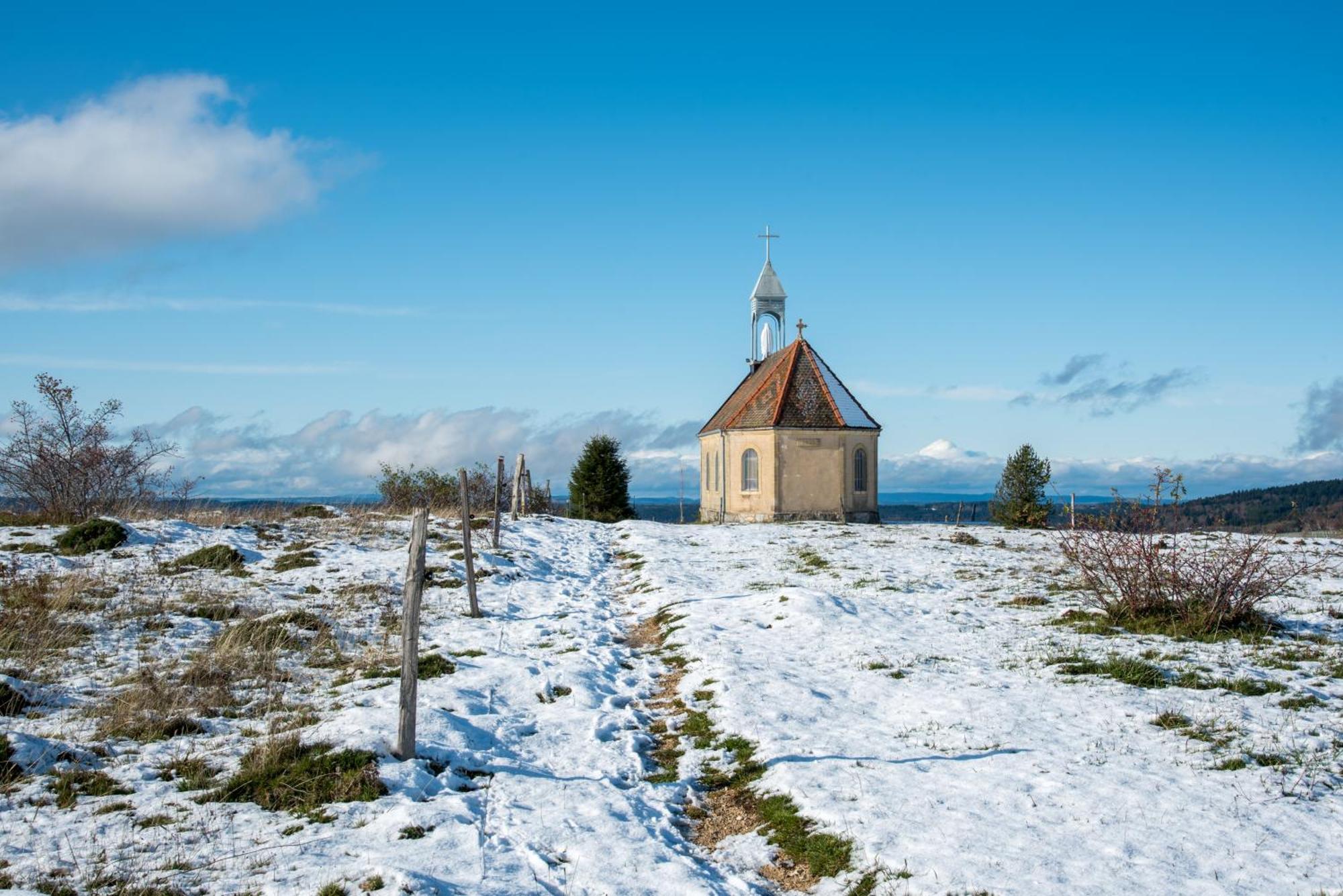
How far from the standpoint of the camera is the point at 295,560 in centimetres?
1806

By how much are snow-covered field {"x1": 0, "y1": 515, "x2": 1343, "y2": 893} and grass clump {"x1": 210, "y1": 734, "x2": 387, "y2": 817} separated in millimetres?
167

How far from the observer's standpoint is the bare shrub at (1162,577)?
1252 centimetres

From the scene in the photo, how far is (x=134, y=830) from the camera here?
21.3 feet

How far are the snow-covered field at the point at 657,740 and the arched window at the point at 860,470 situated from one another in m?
21.0

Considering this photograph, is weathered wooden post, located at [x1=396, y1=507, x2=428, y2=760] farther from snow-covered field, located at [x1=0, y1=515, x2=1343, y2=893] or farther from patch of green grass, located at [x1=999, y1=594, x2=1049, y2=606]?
patch of green grass, located at [x1=999, y1=594, x2=1049, y2=606]

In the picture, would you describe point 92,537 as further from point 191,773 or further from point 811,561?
point 811,561

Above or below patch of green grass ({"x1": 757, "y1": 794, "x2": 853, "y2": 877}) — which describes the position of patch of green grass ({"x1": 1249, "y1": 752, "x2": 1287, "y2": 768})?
above

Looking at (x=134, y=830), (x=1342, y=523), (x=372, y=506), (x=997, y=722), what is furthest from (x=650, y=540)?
(x=1342, y=523)

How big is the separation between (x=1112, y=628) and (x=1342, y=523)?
105 ft

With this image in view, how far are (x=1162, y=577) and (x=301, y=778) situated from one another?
1209 centimetres

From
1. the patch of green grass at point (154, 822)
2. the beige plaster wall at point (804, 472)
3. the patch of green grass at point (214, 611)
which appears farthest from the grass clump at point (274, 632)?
the beige plaster wall at point (804, 472)

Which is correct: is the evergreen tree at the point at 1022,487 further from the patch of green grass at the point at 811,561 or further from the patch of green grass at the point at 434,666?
the patch of green grass at the point at 434,666

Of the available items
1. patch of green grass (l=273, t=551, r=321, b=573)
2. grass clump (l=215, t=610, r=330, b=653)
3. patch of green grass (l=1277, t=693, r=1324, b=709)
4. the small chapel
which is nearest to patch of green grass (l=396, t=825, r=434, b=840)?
grass clump (l=215, t=610, r=330, b=653)

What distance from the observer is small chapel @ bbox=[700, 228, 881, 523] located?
36656 mm
